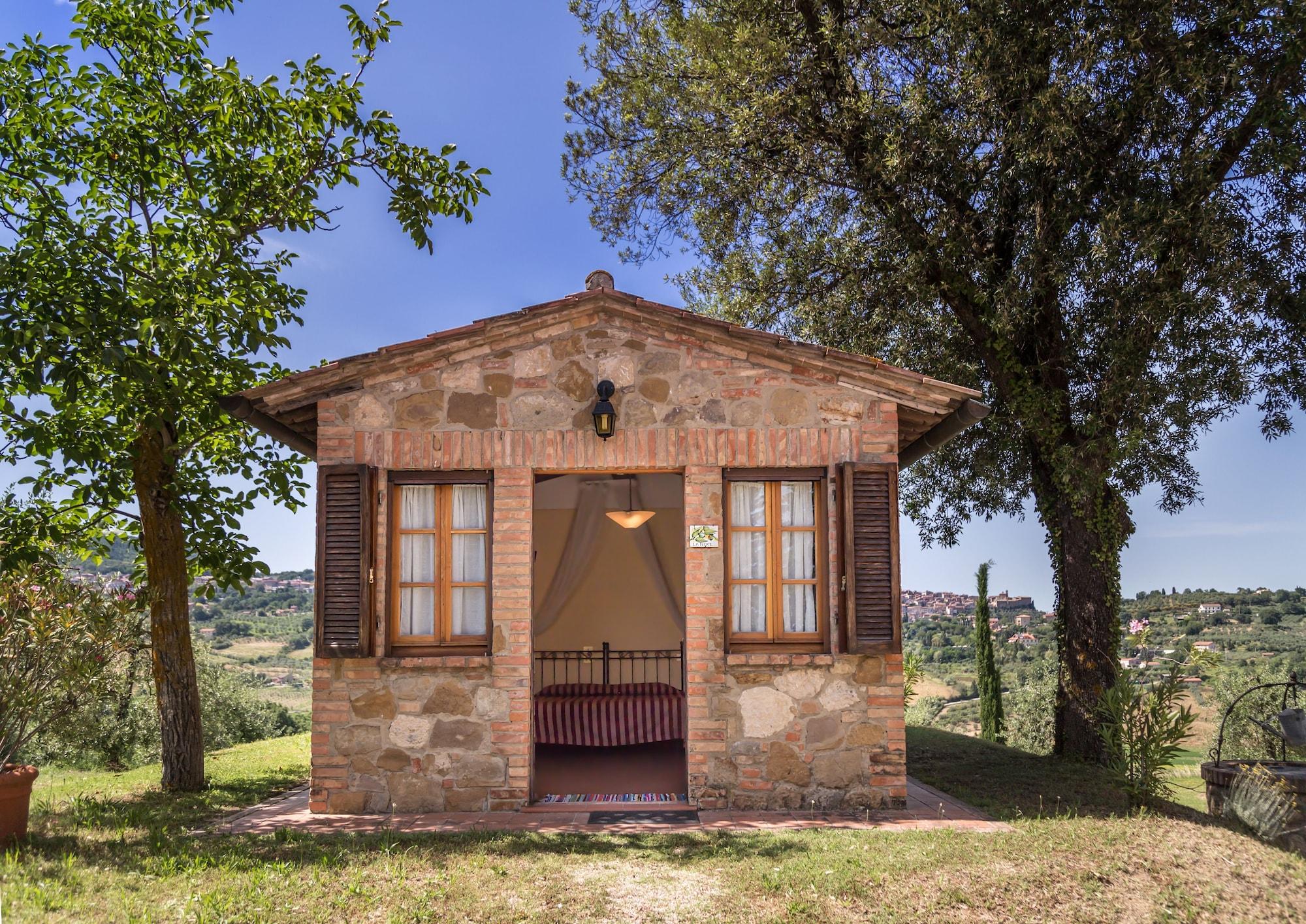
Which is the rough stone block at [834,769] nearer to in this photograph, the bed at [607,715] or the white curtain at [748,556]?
the white curtain at [748,556]

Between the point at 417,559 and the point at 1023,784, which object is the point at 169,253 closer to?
the point at 417,559

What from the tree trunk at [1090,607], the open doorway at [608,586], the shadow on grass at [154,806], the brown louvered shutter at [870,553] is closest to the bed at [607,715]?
the open doorway at [608,586]

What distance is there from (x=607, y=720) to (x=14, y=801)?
4685 millimetres

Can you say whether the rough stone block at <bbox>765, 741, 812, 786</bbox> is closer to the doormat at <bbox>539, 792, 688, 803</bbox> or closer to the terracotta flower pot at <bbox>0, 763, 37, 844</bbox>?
the doormat at <bbox>539, 792, 688, 803</bbox>

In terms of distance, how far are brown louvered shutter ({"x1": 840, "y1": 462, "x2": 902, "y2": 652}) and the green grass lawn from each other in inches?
59.4

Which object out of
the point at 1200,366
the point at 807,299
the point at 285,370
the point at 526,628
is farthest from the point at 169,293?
the point at 1200,366

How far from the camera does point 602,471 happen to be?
22.8 feet

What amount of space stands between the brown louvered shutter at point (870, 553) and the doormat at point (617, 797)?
6.11 ft

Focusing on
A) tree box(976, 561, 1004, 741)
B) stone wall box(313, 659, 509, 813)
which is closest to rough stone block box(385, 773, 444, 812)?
stone wall box(313, 659, 509, 813)

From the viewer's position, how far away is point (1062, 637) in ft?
→ 34.3

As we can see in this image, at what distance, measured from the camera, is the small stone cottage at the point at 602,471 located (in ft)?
22.5

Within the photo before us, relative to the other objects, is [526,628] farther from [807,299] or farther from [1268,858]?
[807,299]

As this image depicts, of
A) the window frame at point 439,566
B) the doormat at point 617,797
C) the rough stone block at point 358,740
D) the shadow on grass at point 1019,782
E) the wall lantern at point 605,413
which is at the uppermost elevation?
the wall lantern at point 605,413

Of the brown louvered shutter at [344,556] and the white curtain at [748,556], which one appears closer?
the brown louvered shutter at [344,556]
